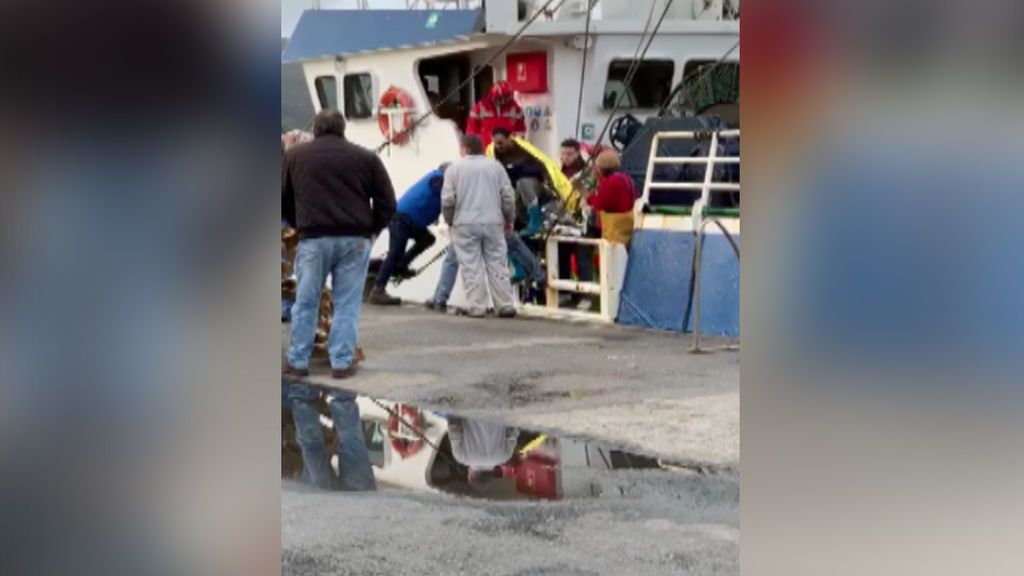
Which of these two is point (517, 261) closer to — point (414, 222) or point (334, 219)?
point (414, 222)

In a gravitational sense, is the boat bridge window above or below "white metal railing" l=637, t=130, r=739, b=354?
above

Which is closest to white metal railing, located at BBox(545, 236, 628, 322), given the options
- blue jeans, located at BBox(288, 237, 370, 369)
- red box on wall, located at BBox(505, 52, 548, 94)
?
red box on wall, located at BBox(505, 52, 548, 94)

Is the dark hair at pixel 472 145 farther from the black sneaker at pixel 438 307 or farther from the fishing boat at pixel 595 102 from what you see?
the black sneaker at pixel 438 307

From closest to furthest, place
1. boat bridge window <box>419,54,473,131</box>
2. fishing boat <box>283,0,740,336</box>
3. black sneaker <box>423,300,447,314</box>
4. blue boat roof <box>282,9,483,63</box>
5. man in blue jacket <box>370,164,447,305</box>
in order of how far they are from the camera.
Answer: fishing boat <box>283,0,740,336</box>
black sneaker <box>423,300,447,314</box>
man in blue jacket <box>370,164,447,305</box>
blue boat roof <box>282,9,483,63</box>
boat bridge window <box>419,54,473,131</box>

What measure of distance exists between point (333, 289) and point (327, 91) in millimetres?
9857

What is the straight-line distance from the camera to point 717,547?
573cm

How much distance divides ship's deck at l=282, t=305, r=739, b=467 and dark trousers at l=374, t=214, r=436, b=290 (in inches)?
63.0

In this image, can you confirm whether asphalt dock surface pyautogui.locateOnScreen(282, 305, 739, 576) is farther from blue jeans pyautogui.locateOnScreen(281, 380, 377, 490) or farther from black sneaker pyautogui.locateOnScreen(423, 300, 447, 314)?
black sneaker pyautogui.locateOnScreen(423, 300, 447, 314)

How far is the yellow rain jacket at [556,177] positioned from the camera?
13961 mm

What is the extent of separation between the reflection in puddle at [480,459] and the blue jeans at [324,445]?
0.15ft

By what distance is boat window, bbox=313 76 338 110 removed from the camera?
19156 millimetres
